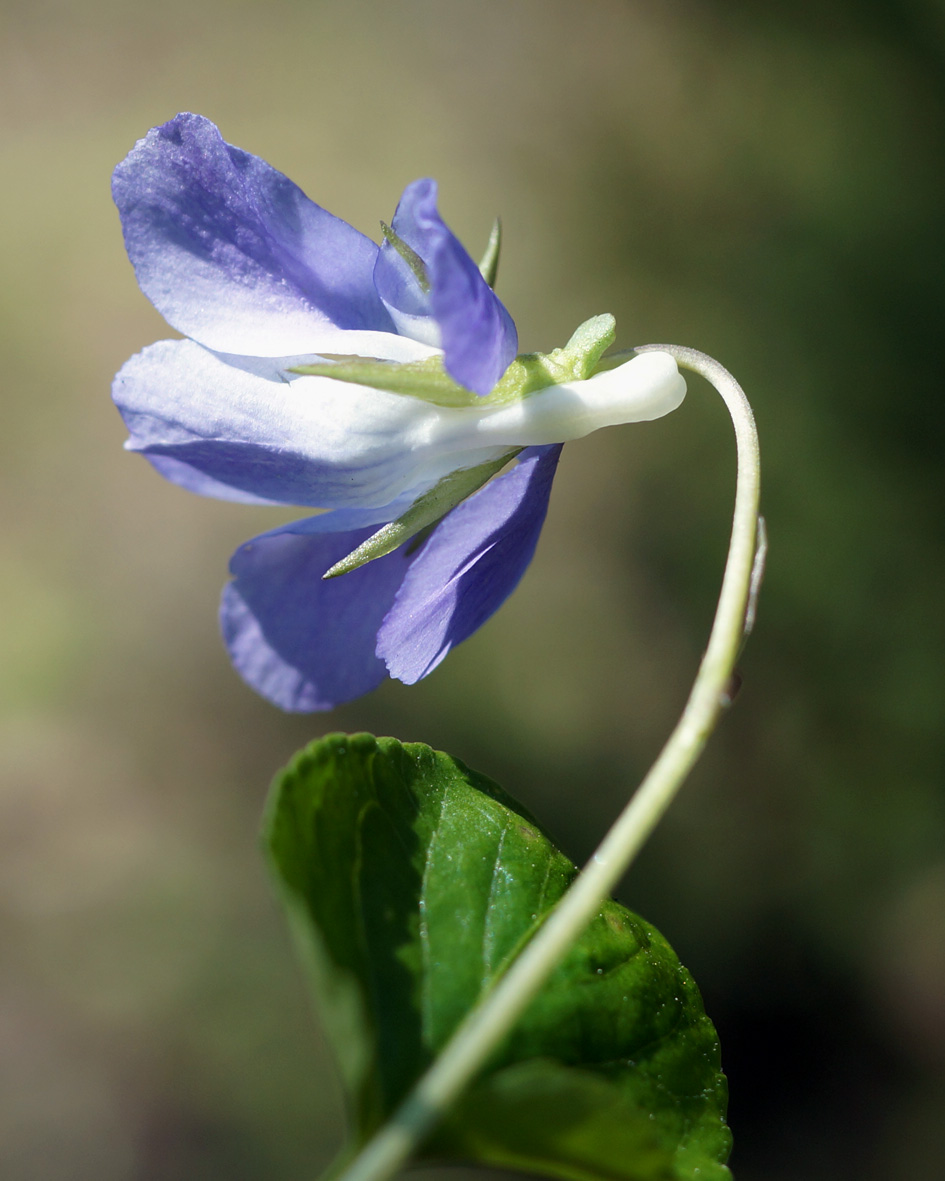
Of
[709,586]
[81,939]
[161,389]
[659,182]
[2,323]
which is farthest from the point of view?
[659,182]

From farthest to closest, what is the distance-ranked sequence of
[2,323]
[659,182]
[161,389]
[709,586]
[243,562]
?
[659,182], [2,323], [709,586], [243,562], [161,389]

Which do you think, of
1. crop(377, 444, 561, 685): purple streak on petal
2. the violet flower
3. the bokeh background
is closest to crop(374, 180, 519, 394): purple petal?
the violet flower

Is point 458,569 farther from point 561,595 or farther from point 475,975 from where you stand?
point 561,595

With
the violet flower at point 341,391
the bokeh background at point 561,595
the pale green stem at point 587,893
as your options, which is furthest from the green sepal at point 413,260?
the bokeh background at point 561,595

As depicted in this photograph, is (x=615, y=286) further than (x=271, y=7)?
No

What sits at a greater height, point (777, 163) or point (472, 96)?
point (472, 96)

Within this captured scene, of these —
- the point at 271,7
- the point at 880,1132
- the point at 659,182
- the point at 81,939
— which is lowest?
the point at 880,1132

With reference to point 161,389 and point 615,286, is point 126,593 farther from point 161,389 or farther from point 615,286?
point 161,389

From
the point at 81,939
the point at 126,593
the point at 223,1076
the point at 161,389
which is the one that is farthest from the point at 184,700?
the point at 161,389
